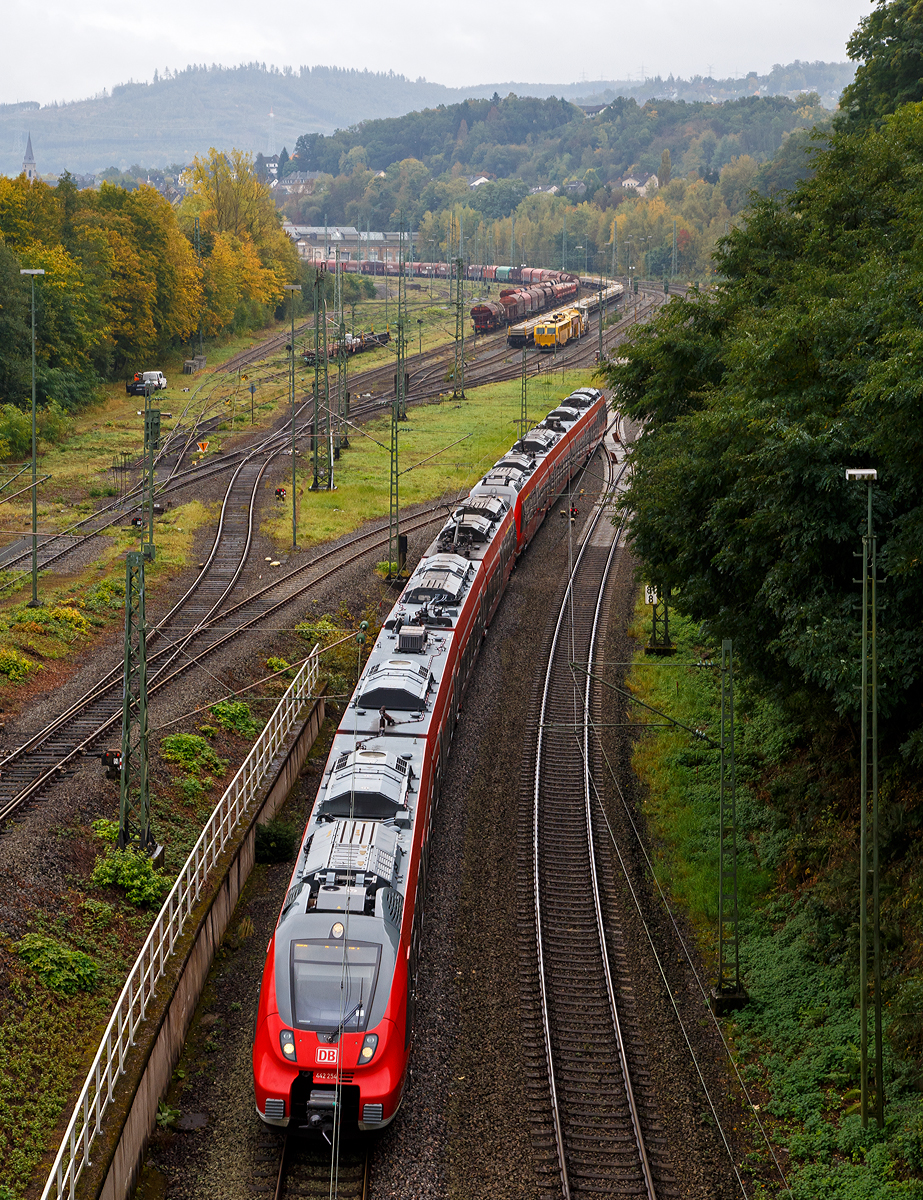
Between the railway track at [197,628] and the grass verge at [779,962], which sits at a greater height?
the railway track at [197,628]

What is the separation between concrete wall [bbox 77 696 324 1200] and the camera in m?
16.2

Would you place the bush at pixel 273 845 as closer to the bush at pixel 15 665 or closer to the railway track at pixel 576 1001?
the railway track at pixel 576 1001

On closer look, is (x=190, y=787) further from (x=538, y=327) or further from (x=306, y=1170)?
(x=538, y=327)

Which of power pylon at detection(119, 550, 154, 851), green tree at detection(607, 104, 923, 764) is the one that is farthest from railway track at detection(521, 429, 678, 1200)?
power pylon at detection(119, 550, 154, 851)

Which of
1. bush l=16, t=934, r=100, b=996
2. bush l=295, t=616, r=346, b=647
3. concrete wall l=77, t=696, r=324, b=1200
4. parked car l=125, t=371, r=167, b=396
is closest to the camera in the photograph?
concrete wall l=77, t=696, r=324, b=1200

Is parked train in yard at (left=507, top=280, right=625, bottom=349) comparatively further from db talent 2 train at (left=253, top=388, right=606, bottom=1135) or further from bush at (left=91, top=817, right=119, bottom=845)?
bush at (left=91, top=817, right=119, bottom=845)

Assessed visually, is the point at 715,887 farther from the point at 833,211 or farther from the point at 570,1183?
the point at 833,211

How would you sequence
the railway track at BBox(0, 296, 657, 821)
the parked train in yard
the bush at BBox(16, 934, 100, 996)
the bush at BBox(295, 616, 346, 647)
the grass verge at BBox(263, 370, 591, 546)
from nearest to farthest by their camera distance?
the bush at BBox(16, 934, 100, 996) → the railway track at BBox(0, 296, 657, 821) → the bush at BBox(295, 616, 346, 647) → the grass verge at BBox(263, 370, 591, 546) → the parked train in yard

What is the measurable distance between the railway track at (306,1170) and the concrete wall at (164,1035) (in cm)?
194

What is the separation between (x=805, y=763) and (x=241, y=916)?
1395cm

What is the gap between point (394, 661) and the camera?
2842cm

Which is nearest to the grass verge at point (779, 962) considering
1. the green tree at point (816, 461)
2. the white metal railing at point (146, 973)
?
the green tree at point (816, 461)

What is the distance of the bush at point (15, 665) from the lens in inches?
1298

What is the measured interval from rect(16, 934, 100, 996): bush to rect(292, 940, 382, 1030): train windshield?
456 centimetres
